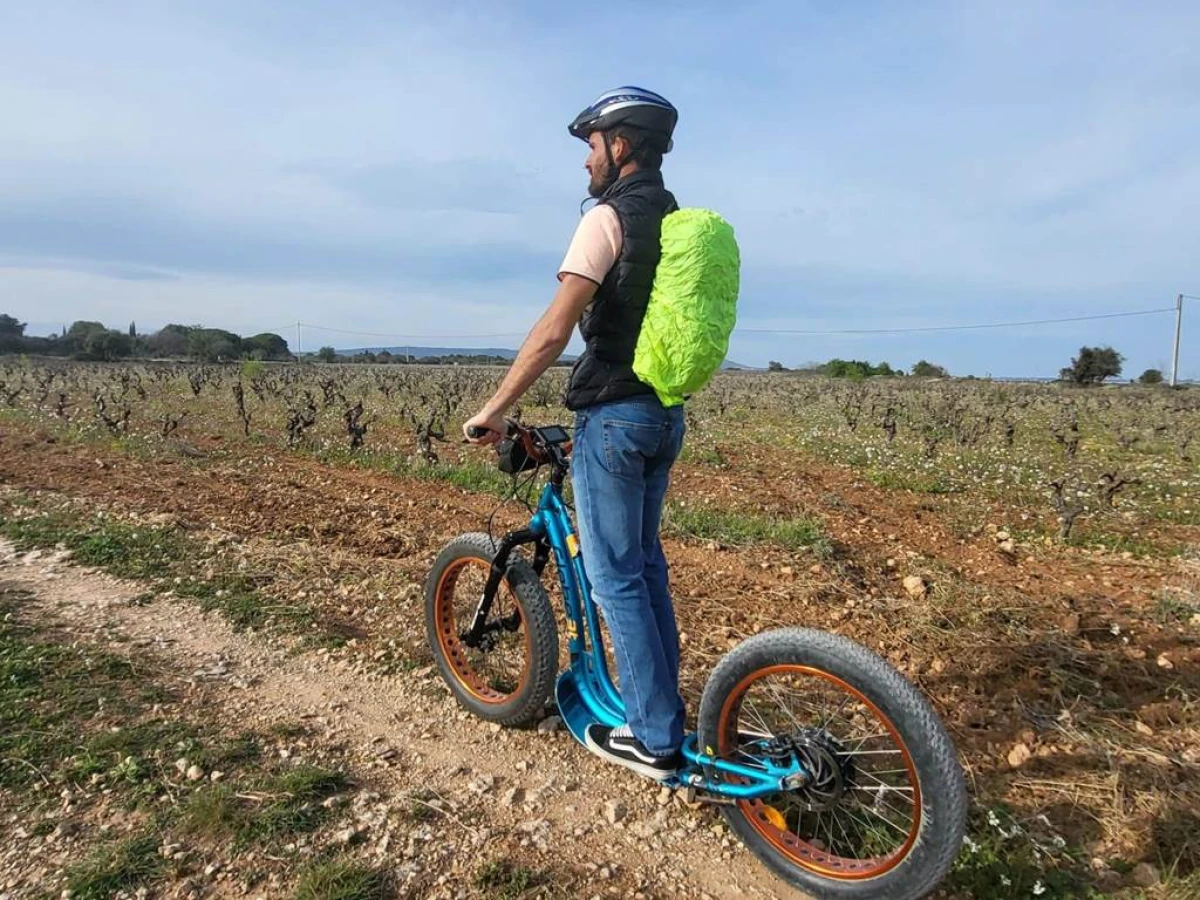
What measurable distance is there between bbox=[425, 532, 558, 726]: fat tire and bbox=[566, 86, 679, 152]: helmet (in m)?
1.90

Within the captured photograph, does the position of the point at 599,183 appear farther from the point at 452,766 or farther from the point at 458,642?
the point at 452,766

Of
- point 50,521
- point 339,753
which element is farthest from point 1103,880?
point 50,521

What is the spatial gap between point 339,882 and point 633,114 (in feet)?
9.35

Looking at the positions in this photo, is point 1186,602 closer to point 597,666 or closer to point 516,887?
point 597,666

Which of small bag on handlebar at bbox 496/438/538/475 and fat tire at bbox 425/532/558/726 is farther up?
small bag on handlebar at bbox 496/438/538/475

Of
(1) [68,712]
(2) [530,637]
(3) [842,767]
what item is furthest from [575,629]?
(1) [68,712]

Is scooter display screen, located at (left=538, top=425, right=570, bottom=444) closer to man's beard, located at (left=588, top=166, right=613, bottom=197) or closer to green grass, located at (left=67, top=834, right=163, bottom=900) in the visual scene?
man's beard, located at (left=588, top=166, right=613, bottom=197)

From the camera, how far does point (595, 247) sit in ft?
8.04

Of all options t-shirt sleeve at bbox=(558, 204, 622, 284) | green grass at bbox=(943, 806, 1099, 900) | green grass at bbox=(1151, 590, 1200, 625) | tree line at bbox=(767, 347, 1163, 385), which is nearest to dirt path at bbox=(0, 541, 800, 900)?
green grass at bbox=(943, 806, 1099, 900)

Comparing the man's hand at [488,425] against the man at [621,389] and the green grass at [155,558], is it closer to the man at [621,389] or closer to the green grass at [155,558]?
the man at [621,389]

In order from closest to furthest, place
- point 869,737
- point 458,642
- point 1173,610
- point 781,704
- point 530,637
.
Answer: point 869,737 < point 781,704 < point 530,637 < point 458,642 < point 1173,610

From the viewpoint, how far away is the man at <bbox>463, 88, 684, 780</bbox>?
2.48 metres

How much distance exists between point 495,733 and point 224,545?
Answer: 11.7ft

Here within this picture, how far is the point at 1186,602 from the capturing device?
16.1 feet
